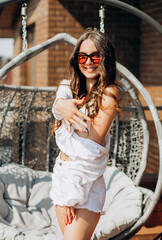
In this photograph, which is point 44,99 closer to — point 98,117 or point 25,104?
point 25,104

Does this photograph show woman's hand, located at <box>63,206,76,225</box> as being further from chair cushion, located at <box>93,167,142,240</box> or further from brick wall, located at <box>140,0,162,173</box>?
brick wall, located at <box>140,0,162,173</box>

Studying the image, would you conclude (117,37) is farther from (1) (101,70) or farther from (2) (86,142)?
(2) (86,142)

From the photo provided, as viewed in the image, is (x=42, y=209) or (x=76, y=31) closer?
(x=42, y=209)

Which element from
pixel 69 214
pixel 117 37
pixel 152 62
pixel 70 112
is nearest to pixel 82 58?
pixel 70 112

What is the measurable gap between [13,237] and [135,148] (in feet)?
4.17

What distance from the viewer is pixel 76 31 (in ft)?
16.3

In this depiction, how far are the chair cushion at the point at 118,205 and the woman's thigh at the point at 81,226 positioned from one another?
41cm

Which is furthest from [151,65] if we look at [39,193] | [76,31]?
[39,193]

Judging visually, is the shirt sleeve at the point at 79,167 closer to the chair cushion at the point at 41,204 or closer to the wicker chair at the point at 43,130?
the chair cushion at the point at 41,204

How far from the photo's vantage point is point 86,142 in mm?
1796

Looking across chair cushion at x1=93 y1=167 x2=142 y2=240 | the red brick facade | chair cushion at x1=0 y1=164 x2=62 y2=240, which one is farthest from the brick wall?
chair cushion at x1=0 y1=164 x2=62 y2=240

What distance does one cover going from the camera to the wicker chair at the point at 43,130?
291 cm

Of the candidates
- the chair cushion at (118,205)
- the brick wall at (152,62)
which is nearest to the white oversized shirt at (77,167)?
the chair cushion at (118,205)

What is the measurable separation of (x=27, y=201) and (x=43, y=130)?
27.9 inches
